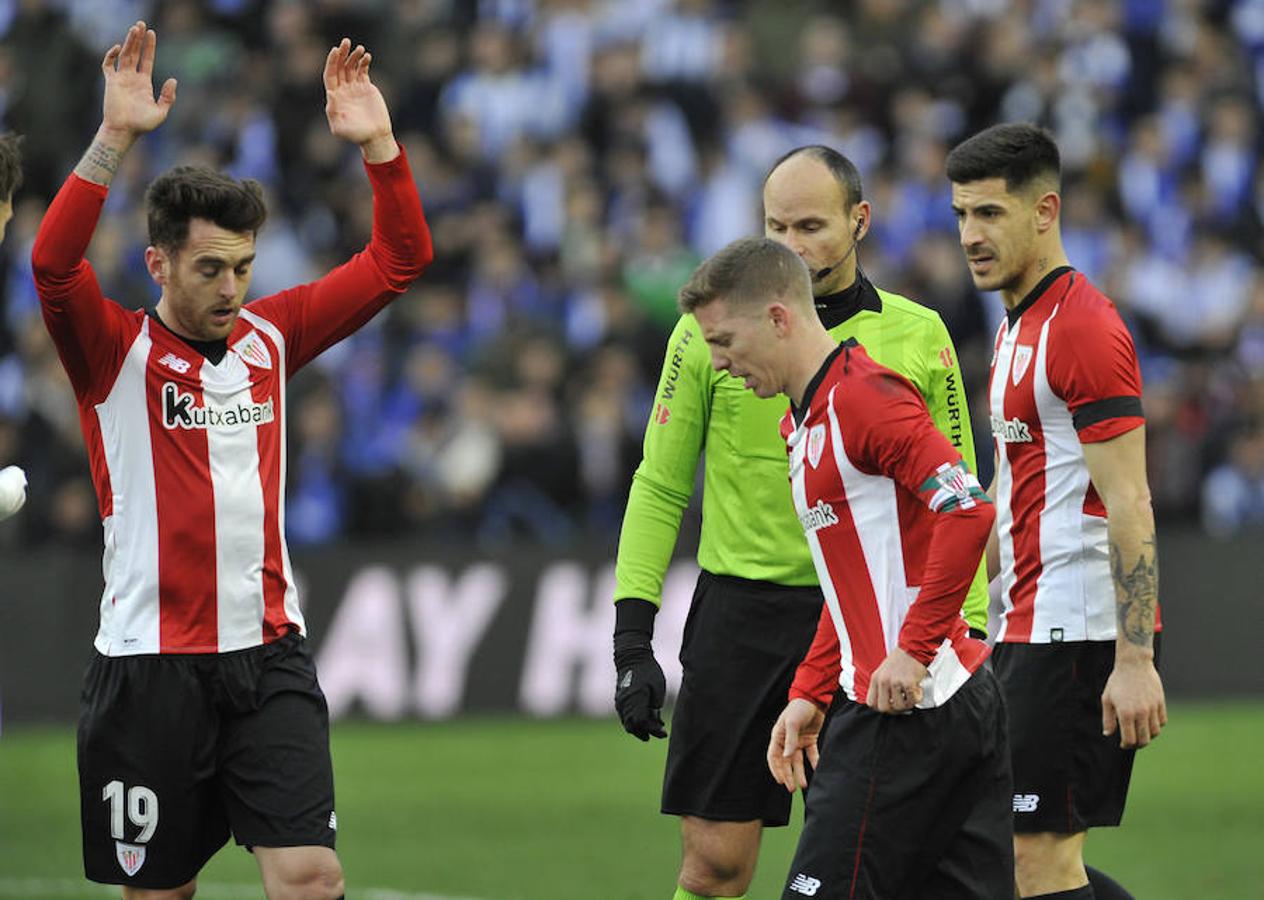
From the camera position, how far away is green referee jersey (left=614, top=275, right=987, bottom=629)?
6.84 meters

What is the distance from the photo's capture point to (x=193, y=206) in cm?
632

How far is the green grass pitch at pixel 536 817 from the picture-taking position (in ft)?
32.4

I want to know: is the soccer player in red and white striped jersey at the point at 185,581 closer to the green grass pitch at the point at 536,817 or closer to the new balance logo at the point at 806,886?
the new balance logo at the point at 806,886

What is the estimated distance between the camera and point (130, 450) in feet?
20.7

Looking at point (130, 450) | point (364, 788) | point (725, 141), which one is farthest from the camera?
point (725, 141)

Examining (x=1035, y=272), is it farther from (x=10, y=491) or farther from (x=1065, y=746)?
(x=10, y=491)

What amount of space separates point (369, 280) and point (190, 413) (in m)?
0.77

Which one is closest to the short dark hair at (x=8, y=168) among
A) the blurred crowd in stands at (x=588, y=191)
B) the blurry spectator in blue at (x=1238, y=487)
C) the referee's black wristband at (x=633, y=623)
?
the referee's black wristband at (x=633, y=623)

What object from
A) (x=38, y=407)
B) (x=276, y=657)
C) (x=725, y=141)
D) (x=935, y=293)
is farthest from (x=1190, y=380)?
(x=276, y=657)

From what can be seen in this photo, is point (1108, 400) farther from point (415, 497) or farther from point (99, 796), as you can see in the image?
point (415, 497)

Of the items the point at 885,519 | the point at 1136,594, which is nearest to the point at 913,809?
the point at 885,519

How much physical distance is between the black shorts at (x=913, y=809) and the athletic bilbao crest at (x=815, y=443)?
0.65 m

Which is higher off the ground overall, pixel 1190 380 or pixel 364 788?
pixel 1190 380

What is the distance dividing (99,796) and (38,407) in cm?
1030
